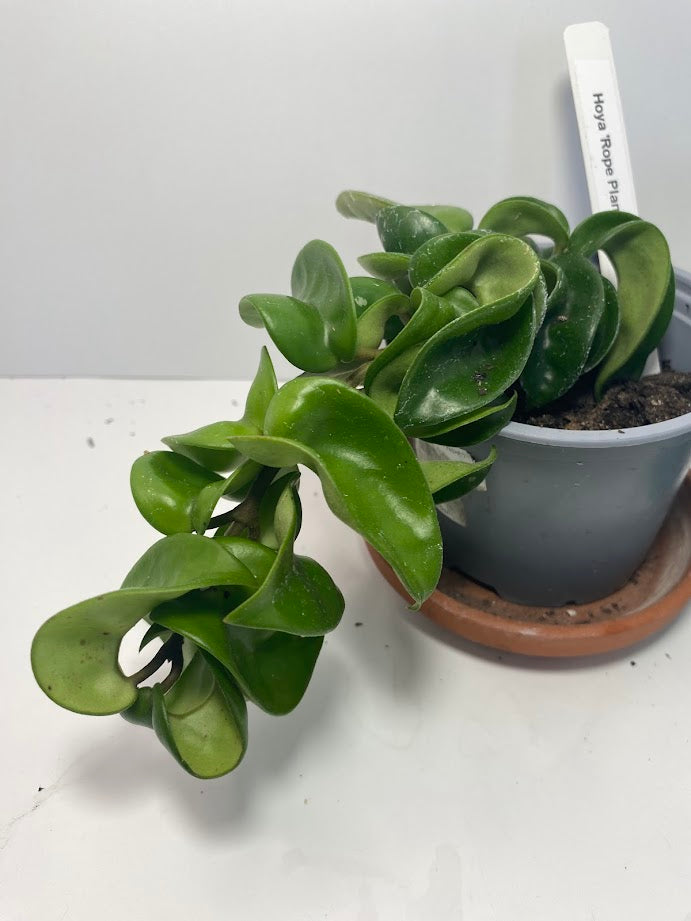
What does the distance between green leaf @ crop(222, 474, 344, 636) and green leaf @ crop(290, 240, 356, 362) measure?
0.29ft

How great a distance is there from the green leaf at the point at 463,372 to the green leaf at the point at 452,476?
2 centimetres

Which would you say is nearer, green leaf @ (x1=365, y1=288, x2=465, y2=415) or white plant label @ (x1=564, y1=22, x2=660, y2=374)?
green leaf @ (x1=365, y1=288, x2=465, y2=415)

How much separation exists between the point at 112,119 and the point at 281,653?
672 mm

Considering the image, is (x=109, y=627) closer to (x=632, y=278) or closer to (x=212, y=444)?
(x=212, y=444)

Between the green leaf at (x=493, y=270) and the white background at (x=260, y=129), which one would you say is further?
the white background at (x=260, y=129)

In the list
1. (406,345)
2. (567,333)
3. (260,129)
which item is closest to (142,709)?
(406,345)

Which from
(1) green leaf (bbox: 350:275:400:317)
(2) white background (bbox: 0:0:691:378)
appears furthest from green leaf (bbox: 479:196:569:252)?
(2) white background (bbox: 0:0:691:378)

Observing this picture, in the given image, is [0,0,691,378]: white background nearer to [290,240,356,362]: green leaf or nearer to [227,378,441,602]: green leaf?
[290,240,356,362]: green leaf

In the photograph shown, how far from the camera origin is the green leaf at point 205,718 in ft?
1.42

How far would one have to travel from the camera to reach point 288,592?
42cm

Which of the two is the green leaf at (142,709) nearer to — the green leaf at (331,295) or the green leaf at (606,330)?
the green leaf at (331,295)

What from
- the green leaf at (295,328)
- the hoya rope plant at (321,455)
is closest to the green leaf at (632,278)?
the hoya rope plant at (321,455)

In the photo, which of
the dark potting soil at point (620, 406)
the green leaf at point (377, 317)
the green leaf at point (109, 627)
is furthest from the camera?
the dark potting soil at point (620, 406)

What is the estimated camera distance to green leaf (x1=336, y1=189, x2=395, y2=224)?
61cm
